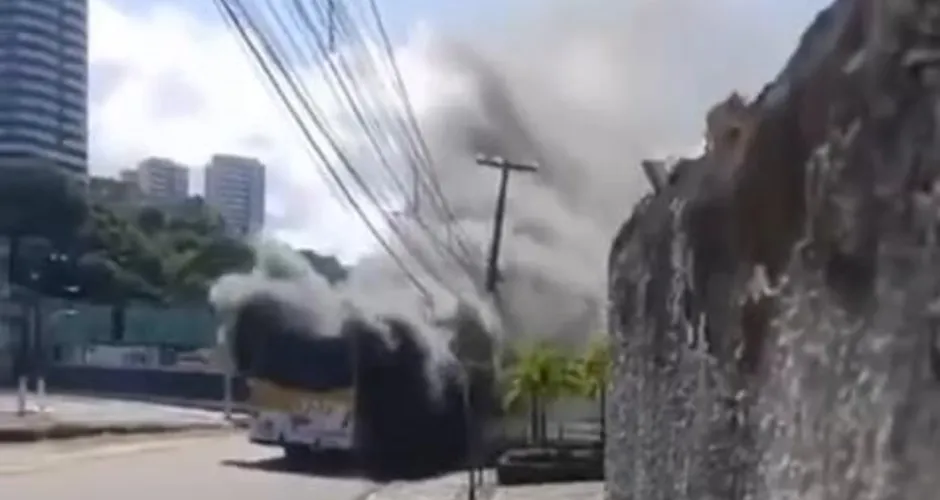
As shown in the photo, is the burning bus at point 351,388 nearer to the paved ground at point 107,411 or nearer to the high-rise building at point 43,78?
the high-rise building at point 43,78

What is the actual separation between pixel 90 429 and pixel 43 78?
43.8 ft

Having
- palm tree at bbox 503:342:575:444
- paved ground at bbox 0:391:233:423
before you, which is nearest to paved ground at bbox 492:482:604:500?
palm tree at bbox 503:342:575:444

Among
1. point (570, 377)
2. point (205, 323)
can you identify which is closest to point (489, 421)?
point (570, 377)

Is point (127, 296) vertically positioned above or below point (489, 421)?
above

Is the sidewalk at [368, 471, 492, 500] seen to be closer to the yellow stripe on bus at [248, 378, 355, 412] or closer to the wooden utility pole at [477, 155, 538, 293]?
the yellow stripe on bus at [248, 378, 355, 412]

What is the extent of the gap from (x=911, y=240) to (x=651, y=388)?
158 inches

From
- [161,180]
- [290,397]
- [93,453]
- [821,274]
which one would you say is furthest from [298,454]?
[161,180]

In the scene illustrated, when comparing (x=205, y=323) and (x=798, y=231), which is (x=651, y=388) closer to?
(x=798, y=231)

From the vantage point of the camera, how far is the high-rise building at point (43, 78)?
20.3m

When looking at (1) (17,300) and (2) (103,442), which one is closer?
(2) (103,442)

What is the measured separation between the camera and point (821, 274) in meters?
2.94

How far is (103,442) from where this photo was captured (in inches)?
1398

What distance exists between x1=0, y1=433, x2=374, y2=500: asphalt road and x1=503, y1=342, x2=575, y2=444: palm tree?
4.11m

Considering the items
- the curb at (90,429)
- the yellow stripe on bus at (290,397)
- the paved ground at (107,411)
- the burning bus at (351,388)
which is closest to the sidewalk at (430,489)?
the burning bus at (351,388)
